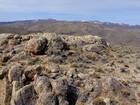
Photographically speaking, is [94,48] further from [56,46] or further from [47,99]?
[47,99]

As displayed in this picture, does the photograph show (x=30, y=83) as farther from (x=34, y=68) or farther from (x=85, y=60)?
(x=85, y=60)

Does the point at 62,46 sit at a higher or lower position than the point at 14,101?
higher

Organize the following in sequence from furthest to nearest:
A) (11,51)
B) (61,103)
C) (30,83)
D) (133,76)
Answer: (11,51) → (133,76) → (30,83) → (61,103)

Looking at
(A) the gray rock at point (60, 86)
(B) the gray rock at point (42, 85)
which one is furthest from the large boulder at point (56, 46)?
(A) the gray rock at point (60, 86)

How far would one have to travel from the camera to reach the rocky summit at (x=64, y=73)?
30016mm

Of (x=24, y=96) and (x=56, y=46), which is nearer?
(x=24, y=96)

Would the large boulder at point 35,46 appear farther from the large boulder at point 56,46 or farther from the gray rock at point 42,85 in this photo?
the gray rock at point 42,85

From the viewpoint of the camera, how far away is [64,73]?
3372cm

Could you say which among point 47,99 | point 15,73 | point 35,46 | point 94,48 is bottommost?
point 47,99

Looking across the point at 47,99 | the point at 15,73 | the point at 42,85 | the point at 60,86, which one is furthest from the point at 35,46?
the point at 47,99

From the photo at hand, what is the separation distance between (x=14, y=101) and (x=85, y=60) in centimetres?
1148

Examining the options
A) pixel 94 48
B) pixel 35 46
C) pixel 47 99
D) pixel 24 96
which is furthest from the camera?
pixel 94 48

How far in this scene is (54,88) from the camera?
30.0m

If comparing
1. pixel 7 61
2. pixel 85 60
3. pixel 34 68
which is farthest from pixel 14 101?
pixel 85 60
